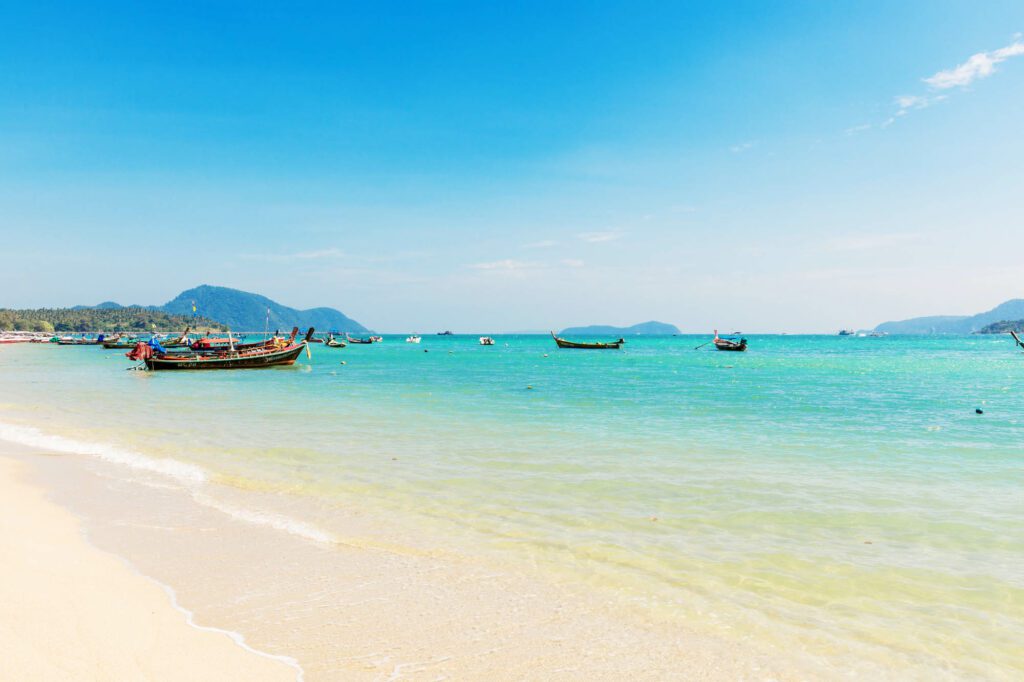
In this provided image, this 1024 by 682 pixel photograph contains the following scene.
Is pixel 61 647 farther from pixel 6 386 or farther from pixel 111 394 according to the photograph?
pixel 6 386

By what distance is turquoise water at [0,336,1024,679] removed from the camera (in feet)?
19.0

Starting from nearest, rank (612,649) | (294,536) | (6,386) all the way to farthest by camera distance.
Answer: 1. (612,649)
2. (294,536)
3. (6,386)

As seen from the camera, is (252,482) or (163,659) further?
(252,482)

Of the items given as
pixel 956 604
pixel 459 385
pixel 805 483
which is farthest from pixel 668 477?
pixel 459 385

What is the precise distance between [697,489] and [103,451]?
13661mm

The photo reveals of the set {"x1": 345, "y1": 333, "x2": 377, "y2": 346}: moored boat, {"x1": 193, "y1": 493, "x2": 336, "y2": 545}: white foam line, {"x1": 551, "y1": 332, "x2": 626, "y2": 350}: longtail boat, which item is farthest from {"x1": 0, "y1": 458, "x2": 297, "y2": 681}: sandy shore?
{"x1": 345, "y1": 333, "x2": 377, "y2": 346}: moored boat

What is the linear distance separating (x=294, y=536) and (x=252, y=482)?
12.9 feet

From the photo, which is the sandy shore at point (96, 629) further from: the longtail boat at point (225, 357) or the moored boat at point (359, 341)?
the moored boat at point (359, 341)

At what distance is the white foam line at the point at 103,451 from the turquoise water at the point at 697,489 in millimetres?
130

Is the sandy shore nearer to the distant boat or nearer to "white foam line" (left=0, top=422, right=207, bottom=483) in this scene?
"white foam line" (left=0, top=422, right=207, bottom=483)

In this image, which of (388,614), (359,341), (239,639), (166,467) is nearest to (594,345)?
(359,341)

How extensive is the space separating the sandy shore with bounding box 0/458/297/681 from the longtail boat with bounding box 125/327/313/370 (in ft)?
149

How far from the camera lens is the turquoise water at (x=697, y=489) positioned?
5.78m

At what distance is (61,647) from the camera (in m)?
4.54
